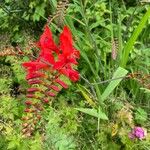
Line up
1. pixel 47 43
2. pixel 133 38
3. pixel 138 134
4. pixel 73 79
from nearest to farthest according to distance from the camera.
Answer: pixel 47 43 < pixel 73 79 < pixel 138 134 < pixel 133 38

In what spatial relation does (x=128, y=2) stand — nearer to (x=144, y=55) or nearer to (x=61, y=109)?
(x=144, y=55)

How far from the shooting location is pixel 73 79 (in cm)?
272

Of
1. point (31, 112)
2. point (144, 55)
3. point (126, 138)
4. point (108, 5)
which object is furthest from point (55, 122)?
point (108, 5)

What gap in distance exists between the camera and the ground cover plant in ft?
8.45

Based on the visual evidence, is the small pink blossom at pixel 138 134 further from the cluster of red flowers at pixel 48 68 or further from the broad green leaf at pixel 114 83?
the cluster of red flowers at pixel 48 68

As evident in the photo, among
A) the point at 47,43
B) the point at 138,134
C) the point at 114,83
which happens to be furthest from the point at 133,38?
the point at 47,43

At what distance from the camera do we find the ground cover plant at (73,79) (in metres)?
2.57

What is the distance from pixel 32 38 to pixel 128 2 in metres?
0.80

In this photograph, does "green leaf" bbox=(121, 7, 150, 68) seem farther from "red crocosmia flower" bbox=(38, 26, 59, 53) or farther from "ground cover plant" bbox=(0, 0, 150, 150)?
"red crocosmia flower" bbox=(38, 26, 59, 53)

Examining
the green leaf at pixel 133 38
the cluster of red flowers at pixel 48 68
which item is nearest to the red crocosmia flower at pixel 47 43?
the cluster of red flowers at pixel 48 68

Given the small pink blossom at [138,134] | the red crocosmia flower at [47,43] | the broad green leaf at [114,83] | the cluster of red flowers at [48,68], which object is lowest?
the small pink blossom at [138,134]

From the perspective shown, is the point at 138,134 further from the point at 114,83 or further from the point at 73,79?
the point at 73,79

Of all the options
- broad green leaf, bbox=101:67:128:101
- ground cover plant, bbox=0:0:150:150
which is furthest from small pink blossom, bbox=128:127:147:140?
broad green leaf, bbox=101:67:128:101

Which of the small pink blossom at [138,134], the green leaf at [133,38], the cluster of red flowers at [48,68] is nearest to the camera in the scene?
the cluster of red flowers at [48,68]
